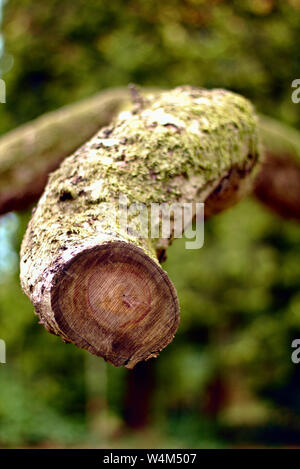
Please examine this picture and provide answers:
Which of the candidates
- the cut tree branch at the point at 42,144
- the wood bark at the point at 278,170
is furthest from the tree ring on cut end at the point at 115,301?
the wood bark at the point at 278,170

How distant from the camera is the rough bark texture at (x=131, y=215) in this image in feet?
5.74

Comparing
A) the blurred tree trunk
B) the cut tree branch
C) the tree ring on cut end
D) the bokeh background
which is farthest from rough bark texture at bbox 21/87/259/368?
the blurred tree trunk

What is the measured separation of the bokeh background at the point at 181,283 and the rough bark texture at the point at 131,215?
5.24 metres

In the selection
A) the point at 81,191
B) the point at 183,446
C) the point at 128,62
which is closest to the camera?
the point at 81,191

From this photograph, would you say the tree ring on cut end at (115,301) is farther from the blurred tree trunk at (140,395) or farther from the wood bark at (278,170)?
the blurred tree trunk at (140,395)

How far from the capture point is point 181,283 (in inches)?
326

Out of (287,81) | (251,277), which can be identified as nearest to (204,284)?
(251,277)

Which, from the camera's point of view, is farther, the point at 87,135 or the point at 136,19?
the point at 136,19

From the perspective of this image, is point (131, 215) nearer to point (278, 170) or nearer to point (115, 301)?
point (115, 301)

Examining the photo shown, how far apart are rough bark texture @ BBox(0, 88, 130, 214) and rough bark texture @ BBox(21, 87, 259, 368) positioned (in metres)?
1.31

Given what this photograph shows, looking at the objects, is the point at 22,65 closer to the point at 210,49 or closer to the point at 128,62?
the point at 128,62

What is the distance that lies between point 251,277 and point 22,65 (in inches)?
191

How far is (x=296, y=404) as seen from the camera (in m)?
8.20

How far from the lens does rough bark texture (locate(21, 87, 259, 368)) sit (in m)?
1.75
